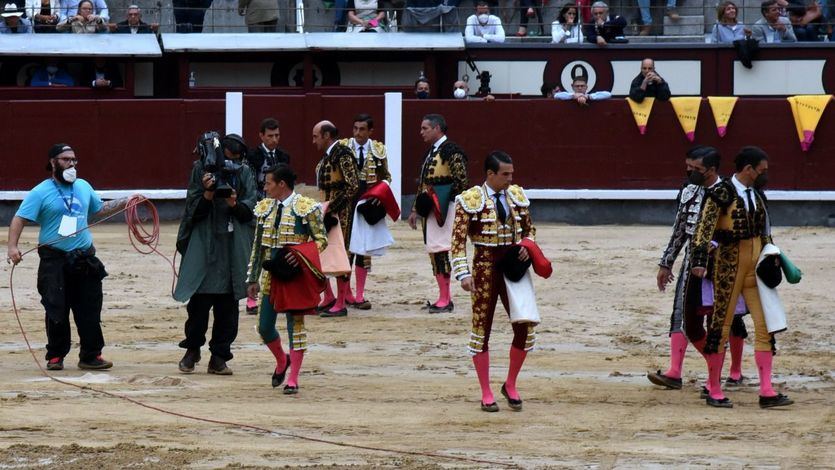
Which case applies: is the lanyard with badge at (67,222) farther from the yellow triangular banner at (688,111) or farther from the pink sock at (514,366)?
the yellow triangular banner at (688,111)

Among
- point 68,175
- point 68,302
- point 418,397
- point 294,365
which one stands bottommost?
point 418,397

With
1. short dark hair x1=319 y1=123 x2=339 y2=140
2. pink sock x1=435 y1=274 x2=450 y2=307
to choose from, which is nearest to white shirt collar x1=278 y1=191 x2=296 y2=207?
short dark hair x1=319 y1=123 x2=339 y2=140

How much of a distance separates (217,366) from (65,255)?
1.19m

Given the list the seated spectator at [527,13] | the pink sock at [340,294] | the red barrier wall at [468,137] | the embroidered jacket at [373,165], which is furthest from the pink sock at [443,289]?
the seated spectator at [527,13]

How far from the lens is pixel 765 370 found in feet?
27.7

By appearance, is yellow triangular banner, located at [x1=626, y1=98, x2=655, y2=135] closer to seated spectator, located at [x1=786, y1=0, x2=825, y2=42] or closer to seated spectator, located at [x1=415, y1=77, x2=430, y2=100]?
seated spectator, located at [x1=415, y1=77, x2=430, y2=100]

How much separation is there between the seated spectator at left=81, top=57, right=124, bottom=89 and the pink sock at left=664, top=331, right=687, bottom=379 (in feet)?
42.3

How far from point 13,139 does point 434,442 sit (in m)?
12.7

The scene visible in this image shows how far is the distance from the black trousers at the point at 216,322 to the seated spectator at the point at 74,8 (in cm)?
1196

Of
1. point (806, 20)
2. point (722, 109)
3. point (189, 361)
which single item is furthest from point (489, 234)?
point (806, 20)

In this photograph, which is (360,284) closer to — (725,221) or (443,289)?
(443,289)

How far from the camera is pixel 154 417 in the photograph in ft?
26.8

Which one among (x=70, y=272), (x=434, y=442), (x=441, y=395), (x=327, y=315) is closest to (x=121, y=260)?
(x=327, y=315)

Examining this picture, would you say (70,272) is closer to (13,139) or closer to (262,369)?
(262,369)
